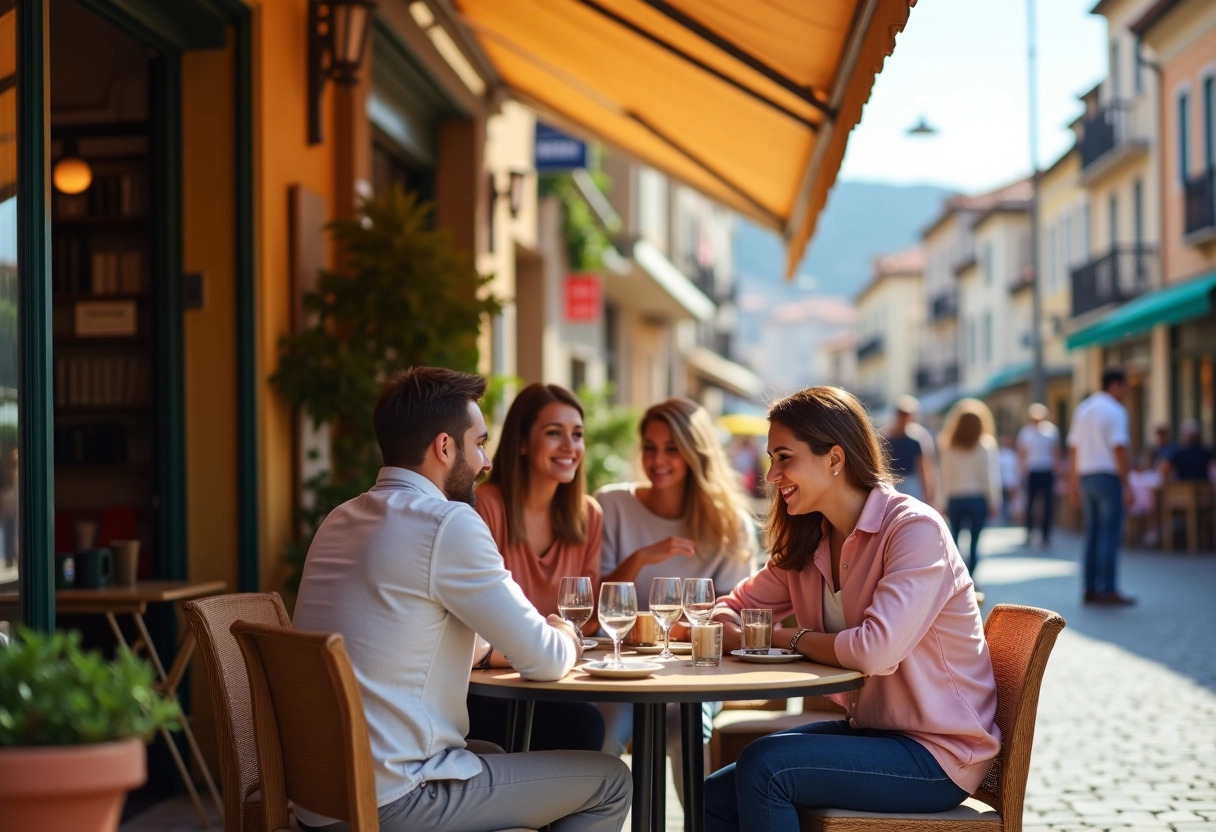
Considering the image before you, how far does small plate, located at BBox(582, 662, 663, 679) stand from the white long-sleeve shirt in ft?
0.67

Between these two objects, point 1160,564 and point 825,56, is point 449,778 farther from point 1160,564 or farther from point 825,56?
point 1160,564

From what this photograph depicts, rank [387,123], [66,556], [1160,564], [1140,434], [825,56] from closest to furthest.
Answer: [66,556] < [825,56] < [387,123] < [1160,564] < [1140,434]

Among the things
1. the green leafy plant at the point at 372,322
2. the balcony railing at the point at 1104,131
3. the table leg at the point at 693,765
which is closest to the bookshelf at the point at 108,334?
the green leafy plant at the point at 372,322

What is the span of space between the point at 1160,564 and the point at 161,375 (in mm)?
14311

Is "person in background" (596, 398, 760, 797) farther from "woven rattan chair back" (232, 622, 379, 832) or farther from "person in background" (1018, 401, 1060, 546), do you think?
"person in background" (1018, 401, 1060, 546)

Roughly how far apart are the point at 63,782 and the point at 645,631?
A: 221 cm

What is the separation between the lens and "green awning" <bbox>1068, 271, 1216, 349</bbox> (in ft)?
59.1

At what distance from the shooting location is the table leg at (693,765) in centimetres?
384

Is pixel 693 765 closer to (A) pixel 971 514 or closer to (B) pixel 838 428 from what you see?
(B) pixel 838 428

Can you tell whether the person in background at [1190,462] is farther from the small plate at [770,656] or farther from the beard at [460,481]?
the beard at [460,481]

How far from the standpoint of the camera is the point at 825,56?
661 centimetres

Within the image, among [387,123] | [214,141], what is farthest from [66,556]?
[387,123]

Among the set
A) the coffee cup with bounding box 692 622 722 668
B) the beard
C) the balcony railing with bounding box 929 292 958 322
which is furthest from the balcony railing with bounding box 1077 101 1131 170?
the balcony railing with bounding box 929 292 958 322

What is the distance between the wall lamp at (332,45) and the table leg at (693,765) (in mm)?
4049
